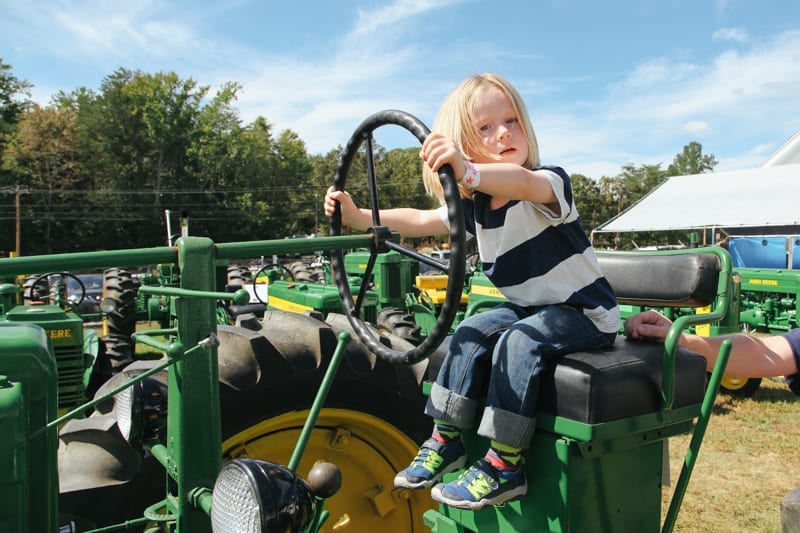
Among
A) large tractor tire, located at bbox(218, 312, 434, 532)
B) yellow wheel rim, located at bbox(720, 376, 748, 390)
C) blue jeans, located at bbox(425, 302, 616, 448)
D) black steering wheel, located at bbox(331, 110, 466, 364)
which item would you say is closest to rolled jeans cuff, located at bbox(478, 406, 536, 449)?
blue jeans, located at bbox(425, 302, 616, 448)

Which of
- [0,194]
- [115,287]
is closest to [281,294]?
[115,287]

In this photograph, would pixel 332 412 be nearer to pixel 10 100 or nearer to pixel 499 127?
pixel 499 127

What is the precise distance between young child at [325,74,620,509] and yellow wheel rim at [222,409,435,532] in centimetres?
44

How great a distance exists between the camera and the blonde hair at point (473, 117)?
1821 millimetres

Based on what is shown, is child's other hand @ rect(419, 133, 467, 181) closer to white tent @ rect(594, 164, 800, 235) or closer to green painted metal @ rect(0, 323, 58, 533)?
green painted metal @ rect(0, 323, 58, 533)

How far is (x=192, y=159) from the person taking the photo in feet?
133

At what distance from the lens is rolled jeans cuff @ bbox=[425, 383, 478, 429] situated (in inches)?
71.9

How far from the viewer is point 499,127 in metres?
1.80

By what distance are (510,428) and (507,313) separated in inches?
15.1

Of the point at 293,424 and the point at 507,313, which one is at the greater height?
the point at 507,313

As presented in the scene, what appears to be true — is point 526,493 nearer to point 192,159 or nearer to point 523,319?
point 523,319

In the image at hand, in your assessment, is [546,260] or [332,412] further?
[332,412]

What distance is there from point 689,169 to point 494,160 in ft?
276

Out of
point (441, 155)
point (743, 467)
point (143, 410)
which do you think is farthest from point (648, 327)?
point (743, 467)
